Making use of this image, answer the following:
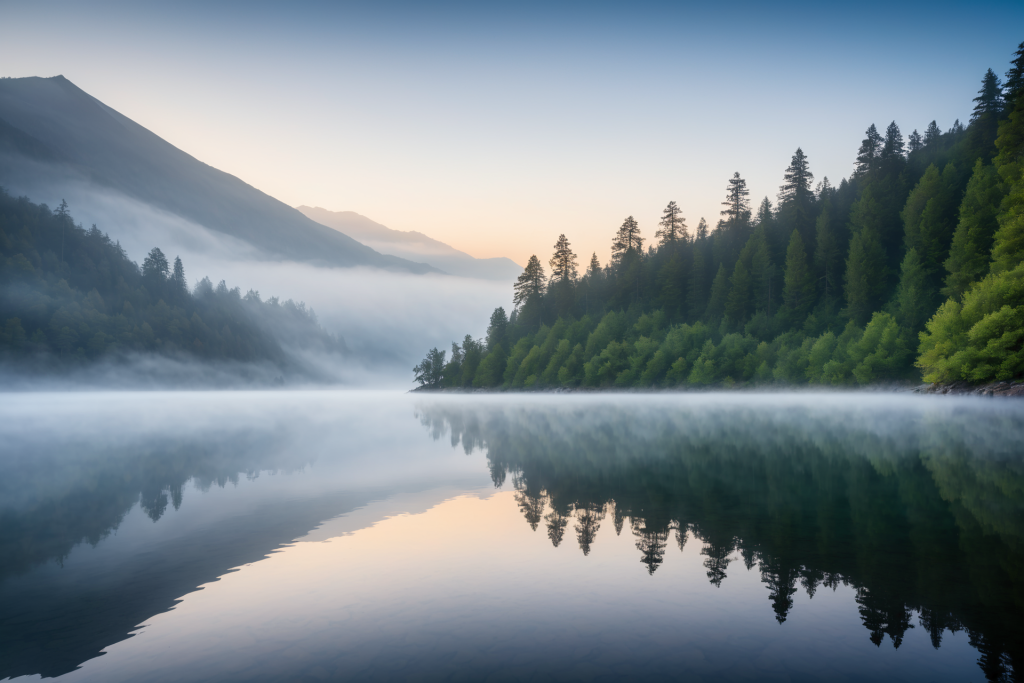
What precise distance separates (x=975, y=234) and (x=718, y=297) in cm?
5937

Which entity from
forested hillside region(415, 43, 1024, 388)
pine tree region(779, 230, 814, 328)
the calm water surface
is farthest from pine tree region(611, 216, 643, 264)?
the calm water surface

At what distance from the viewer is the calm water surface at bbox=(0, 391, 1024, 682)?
27.8 feet

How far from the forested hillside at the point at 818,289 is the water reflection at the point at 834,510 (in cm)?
5355

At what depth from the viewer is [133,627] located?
32.2 ft

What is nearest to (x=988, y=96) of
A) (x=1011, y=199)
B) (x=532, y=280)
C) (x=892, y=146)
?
(x=892, y=146)

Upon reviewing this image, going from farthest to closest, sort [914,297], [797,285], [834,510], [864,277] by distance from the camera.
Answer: [797,285] → [864,277] → [914,297] → [834,510]

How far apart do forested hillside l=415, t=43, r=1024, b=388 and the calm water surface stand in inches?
2577

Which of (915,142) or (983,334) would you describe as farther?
(915,142)

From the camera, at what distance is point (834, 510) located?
1669 cm

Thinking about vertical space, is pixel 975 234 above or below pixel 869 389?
above

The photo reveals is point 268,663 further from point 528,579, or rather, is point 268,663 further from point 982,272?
point 982,272

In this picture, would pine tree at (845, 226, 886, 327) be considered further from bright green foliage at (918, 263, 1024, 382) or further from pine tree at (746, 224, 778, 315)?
bright green foliage at (918, 263, 1024, 382)

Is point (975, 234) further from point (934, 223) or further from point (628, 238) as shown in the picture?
point (628, 238)

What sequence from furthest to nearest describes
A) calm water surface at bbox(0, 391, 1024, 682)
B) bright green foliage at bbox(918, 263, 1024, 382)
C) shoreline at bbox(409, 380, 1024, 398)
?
shoreline at bbox(409, 380, 1024, 398) < bright green foliage at bbox(918, 263, 1024, 382) < calm water surface at bbox(0, 391, 1024, 682)
